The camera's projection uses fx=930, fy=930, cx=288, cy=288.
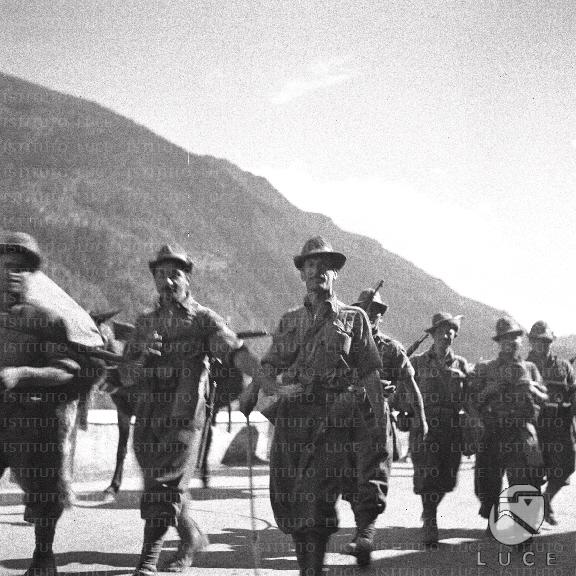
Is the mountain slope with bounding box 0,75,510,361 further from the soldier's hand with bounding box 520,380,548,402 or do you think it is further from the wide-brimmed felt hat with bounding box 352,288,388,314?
the soldier's hand with bounding box 520,380,548,402

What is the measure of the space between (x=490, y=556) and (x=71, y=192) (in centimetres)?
4661

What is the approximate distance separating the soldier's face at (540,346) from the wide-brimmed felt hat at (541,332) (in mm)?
40

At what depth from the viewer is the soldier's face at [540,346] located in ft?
35.7

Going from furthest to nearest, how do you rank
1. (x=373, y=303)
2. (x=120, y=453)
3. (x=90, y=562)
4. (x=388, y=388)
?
(x=120, y=453), (x=373, y=303), (x=388, y=388), (x=90, y=562)

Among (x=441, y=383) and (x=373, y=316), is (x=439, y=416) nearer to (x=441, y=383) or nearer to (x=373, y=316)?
(x=441, y=383)

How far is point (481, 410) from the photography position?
9.55m

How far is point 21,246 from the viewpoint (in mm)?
6441

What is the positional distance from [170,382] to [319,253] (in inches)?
56.5

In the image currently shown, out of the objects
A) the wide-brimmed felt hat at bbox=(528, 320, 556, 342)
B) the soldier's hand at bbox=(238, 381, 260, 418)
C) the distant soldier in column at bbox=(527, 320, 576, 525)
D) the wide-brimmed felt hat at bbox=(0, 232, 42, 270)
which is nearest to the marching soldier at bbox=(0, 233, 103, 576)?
the wide-brimmed felt hat at bbox=(0, 232, 42, 270)

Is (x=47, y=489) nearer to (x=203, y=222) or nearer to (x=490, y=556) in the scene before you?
(x=490, y=556)

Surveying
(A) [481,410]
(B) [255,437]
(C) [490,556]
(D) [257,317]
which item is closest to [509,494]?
(A) [481,410]

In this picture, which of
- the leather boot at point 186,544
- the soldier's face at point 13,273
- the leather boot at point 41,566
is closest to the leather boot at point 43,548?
the leather boot at point 41,566

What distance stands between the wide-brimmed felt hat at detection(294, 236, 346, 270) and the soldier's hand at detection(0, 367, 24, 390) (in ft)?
6.49

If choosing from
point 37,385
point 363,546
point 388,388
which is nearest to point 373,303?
point 388,388
